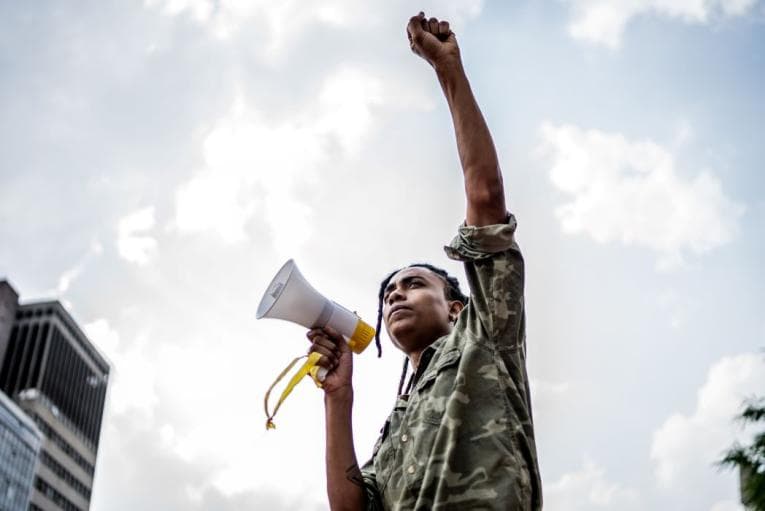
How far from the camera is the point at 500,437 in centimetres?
242

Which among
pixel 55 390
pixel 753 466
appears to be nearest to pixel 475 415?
pixel 753 466

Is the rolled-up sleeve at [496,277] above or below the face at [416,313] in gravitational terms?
below

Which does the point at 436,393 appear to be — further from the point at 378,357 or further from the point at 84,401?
the point at 84,401

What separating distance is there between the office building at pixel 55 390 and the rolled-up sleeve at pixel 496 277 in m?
79.6

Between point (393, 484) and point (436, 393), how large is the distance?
34 centimetres

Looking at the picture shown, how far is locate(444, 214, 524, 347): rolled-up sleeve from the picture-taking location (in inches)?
103

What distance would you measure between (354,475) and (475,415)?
1.95 feet

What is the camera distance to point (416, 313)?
3.20 m

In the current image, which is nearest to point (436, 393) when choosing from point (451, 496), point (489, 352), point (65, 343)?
point (489, 352)

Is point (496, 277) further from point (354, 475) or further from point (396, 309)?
point (354, 475)

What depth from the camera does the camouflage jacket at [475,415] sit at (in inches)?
91.7

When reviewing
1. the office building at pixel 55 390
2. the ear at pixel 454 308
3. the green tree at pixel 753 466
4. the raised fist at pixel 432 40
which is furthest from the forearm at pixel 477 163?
the office building at pixel 55 390

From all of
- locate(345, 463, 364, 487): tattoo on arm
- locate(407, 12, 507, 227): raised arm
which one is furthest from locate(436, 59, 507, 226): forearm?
locate(345, 463, 364, 487): tattoo on arm

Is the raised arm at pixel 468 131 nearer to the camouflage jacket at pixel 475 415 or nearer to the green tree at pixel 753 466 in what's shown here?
the camouflage jacket at pixel 475 415
